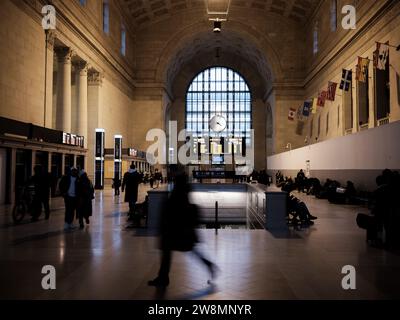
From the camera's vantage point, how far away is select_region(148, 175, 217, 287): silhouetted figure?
4.62 metres

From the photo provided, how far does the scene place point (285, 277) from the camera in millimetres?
5125

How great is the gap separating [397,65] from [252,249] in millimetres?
15118

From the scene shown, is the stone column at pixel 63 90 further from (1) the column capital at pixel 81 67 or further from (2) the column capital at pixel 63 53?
(1) the column capital at pixel 81 67

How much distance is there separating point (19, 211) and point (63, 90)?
13431 millimetres

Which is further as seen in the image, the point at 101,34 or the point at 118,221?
the point at 101,34

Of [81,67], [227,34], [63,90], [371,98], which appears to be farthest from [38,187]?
[227,34]

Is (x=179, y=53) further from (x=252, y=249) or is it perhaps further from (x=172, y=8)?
(x=252, y=249)

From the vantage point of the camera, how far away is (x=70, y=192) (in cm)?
944

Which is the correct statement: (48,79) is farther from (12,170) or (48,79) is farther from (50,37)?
(12,170)

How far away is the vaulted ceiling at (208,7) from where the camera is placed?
1378 inches

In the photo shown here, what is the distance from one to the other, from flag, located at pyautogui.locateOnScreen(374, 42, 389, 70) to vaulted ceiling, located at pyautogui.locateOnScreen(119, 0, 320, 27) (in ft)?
56.4
